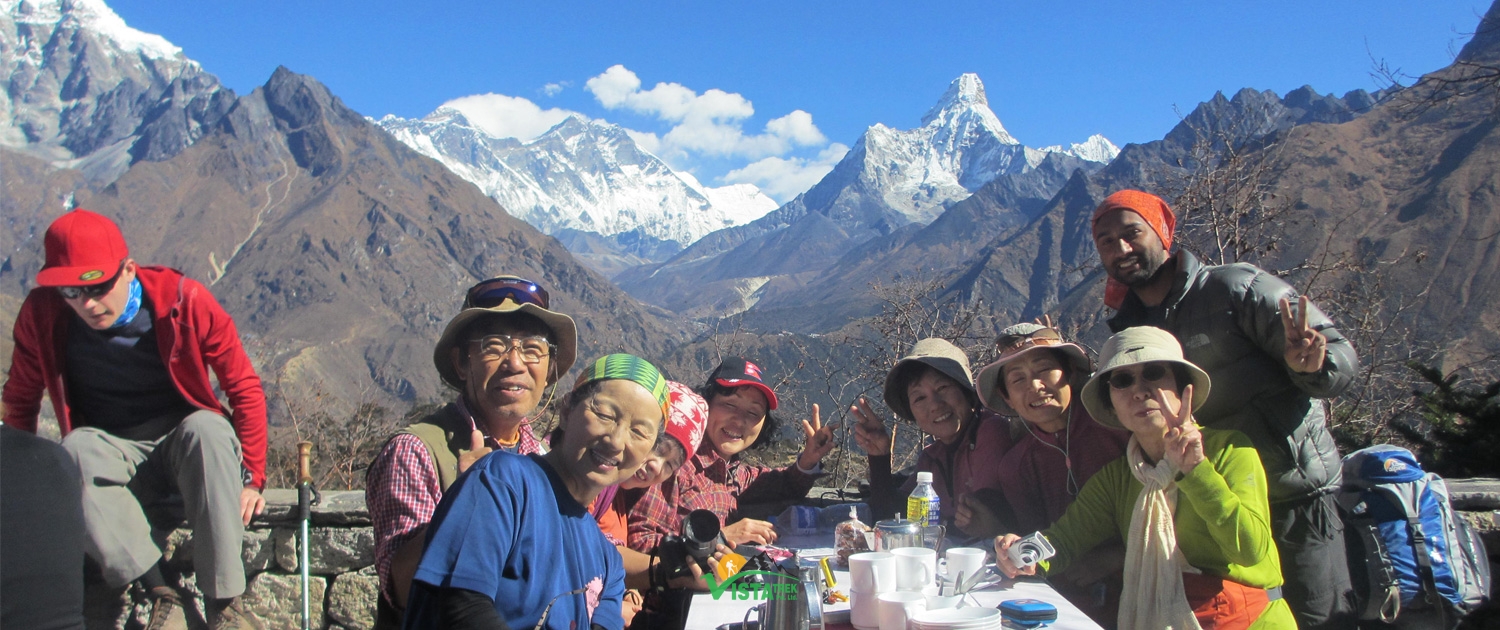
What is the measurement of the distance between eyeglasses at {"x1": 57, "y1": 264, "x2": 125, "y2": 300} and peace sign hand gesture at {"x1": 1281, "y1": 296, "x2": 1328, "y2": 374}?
4.55 meters

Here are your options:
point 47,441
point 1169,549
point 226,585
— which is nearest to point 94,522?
point 226,585

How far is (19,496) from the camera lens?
184 centimetres

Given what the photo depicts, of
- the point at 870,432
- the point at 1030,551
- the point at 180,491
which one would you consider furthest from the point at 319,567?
the point at 1030,551

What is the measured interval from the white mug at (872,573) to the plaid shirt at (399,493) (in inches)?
42.1

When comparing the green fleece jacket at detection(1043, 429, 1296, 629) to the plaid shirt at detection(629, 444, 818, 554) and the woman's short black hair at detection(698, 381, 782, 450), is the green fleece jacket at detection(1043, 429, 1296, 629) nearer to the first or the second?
the plaid shirt at detection(629, 444, 818, 554)

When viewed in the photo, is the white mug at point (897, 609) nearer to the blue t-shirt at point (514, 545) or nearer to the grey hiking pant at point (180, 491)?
the blue t-shirt at point (514, 545)

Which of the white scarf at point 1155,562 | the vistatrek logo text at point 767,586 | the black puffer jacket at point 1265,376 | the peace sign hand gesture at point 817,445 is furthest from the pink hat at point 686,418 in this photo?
the black puffer jacket at point 1265,376

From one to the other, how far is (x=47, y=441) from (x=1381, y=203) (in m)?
111

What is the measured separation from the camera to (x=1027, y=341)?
145 inches

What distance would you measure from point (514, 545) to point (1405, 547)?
3420 mm

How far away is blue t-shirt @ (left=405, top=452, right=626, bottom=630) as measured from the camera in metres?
2.00

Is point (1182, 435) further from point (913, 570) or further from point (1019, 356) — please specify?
point (913, 570)

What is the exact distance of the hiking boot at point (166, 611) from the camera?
3.90 meters

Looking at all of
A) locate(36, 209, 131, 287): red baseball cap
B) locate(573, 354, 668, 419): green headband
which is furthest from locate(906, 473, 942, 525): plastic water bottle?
locate(36, 209, 131, 287): red baseball cap
